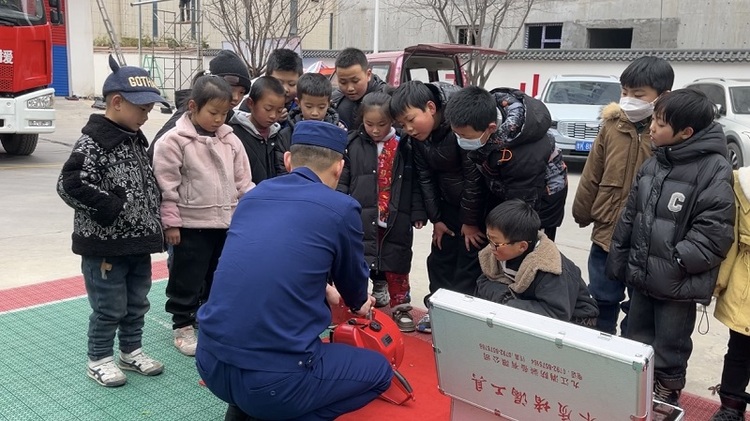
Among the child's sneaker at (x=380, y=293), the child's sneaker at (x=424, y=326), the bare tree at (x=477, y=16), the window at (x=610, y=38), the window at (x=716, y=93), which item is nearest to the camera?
the child's sneaker at (x=424, y=326)

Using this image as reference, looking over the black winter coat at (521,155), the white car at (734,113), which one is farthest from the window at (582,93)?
the black winter coat at (521,155)

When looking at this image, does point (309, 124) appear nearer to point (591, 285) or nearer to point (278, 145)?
A: point (278, 145)

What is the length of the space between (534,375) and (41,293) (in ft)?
10.8

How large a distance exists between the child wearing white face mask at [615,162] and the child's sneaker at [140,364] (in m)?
2.17

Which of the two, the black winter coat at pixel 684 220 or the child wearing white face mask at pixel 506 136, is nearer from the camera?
the black winter coat at pixel 684 220

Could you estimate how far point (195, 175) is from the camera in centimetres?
314

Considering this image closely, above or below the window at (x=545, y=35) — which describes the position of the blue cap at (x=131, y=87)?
below

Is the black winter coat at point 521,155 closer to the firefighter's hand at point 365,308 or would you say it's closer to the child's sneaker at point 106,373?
the firefighter's hand at point 365,308

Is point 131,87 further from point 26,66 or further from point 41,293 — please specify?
point 26,66

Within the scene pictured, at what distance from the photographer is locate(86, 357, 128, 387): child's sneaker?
9.71ft

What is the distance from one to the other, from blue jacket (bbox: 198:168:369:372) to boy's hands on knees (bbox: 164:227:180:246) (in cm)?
99

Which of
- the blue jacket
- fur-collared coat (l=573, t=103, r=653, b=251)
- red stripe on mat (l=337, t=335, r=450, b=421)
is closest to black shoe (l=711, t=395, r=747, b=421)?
fur-collared coat (l=573, t=103, r=653, b=251)

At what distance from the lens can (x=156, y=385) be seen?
3.03 m

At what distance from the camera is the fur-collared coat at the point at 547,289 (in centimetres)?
261
